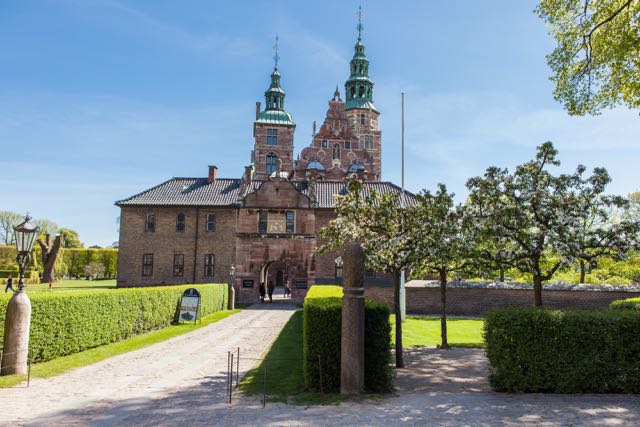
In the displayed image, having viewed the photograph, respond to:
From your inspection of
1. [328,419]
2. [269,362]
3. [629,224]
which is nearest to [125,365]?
[269,362]

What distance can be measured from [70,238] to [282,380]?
90.2 metres

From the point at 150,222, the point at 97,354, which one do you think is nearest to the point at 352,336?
the point at 97,354

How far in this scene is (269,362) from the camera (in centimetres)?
1210

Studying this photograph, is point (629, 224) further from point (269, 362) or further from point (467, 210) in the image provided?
point (269, 362)

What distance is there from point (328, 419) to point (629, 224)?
10381 mm

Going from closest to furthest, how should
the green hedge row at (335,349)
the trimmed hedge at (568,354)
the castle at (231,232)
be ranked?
the trimmed hedge at (568,354), the green hedge row at (335,349), the castle at (231,232)

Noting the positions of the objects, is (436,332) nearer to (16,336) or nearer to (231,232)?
(16,336)

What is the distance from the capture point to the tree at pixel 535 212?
12.0 m

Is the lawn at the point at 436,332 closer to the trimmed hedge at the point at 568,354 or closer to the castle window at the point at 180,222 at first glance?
the trimmed hedge at the point at 568,354

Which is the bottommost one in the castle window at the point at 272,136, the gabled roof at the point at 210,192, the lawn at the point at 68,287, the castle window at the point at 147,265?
the lawn at the point at 68,287

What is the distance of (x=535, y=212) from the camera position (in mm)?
12359

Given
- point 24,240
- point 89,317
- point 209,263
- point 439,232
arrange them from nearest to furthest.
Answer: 1. point 24,240
2. point 439,232
3. point 89,317
4. point 209,263

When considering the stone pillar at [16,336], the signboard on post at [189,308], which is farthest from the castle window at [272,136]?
the stone pillar at [16,336]

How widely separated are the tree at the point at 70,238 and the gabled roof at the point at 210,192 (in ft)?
189
